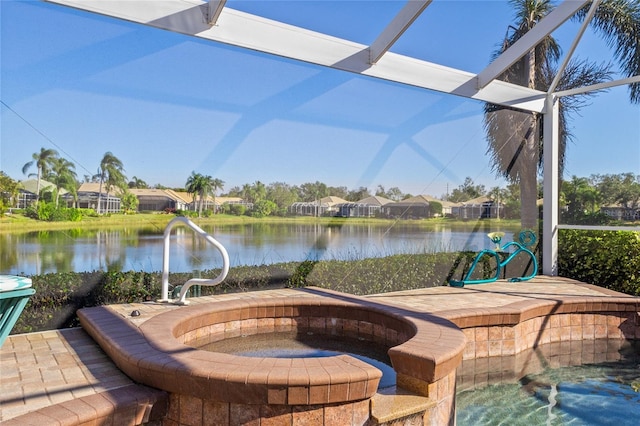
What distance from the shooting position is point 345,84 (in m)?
6.56

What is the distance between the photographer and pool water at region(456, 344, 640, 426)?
359cm

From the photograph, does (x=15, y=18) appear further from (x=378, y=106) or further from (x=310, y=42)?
(x=378, y=106)

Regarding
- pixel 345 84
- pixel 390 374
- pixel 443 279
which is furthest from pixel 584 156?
pixel 390 374

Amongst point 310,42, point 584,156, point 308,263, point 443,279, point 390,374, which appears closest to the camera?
point 390,374

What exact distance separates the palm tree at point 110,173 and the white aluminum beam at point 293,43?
1.48m

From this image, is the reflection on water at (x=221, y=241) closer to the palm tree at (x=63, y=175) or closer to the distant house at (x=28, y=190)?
the distant house at (x=28, y=190)

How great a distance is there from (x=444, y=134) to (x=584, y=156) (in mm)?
2629

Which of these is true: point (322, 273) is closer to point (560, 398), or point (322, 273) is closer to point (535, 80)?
point (560, 398)

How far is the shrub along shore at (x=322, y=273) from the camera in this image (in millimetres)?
4633

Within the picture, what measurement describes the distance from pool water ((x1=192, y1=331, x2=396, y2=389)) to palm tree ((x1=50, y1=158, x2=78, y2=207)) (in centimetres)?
221

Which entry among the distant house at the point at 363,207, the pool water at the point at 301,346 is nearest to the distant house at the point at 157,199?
the pool water at the point at 301,346

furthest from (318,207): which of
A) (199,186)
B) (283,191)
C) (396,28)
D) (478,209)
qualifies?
(478,209)

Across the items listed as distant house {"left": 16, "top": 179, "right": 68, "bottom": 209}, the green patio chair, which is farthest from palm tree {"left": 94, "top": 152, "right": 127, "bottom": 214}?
the green patio chair

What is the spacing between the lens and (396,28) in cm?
528
